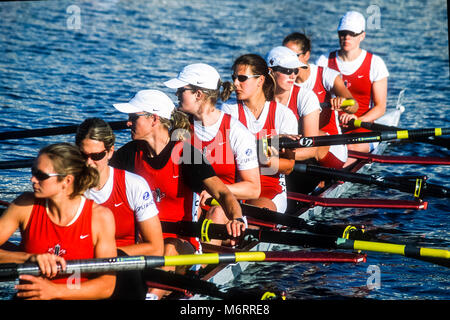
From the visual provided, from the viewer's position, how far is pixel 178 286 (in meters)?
5.73

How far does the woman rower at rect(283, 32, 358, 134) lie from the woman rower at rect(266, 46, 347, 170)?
3.58 feet

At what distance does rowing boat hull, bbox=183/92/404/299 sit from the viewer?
661 centimetres

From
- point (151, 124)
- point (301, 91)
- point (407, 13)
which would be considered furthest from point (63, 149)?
point (407, 13)

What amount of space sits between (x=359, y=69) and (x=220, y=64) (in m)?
7.40

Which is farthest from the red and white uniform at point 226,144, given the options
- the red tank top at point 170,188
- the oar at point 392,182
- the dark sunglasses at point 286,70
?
the oar at point 392,182

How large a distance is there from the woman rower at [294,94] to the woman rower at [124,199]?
3026mm

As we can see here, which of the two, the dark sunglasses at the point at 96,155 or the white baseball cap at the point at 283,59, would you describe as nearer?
the dark sunglasses at the point at 96,155

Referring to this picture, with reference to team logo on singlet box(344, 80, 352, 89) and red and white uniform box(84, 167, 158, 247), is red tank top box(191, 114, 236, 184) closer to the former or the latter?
red and white uniform box(84, 167, 158, 247)

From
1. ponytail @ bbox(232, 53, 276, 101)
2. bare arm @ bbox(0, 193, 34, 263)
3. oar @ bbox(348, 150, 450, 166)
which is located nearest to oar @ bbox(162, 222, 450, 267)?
bare arm @ bbox(0, 193, 34, 263)

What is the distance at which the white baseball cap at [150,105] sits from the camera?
6219mm

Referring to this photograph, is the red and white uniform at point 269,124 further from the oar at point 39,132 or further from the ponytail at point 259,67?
the oar at point 39,132

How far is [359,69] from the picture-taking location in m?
10.7

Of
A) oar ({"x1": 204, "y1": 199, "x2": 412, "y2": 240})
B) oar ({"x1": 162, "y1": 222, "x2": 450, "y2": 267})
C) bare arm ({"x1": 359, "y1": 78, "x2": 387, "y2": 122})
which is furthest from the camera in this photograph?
bare arm ({"x1": 359, "y1": 78, "x2": 387, "y2": 122})

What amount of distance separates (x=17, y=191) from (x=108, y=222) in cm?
509
